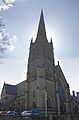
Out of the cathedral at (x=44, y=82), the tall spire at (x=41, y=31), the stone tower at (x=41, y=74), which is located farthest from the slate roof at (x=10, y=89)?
the tall spire at (x=41, y=31)

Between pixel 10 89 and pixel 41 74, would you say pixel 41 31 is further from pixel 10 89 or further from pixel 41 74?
pixel 10 89

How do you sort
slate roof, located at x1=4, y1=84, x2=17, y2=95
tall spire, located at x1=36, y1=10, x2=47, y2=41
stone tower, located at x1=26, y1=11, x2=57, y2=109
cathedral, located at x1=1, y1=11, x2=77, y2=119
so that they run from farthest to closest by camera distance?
1. slate roof, located at x1=4, y1=84, x2=17, y2=95
2. tall spire, located at x1=36, y1=10, x2=47, y2=41
3. cathedral, located at x1=1, y1=11, x2=77, y2=119
4. stone tower, located at x1=26, y1=11, x2=57, y2=109

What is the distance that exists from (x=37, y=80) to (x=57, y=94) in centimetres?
751

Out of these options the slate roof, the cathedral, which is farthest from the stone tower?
the slate roof

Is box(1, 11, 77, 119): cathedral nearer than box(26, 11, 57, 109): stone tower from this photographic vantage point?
No

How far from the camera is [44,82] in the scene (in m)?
49.8

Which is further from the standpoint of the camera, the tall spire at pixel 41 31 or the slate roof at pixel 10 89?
the slate roof at pixel 10 89

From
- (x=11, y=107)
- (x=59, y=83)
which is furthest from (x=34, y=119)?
(x=11, y=107)

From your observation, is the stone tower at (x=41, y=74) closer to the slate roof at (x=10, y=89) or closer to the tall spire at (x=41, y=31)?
the tall spire at (x=41, y=31)

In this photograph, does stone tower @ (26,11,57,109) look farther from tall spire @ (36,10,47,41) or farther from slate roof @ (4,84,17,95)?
slate roof @ (4,84,17,95)

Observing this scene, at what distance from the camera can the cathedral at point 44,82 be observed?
49156 millimetres

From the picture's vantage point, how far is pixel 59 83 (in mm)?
56688

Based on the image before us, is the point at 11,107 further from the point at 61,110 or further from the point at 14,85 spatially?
the point at 61,110

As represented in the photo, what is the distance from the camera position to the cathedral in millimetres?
49156
